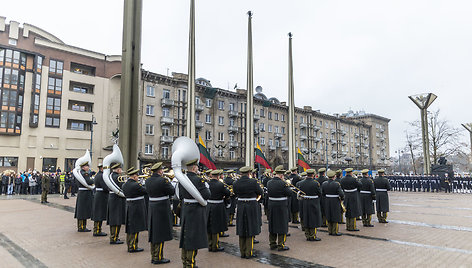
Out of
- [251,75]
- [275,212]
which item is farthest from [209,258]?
[251,75]

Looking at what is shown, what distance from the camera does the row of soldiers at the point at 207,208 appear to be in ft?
21.1

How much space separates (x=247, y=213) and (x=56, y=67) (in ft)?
142

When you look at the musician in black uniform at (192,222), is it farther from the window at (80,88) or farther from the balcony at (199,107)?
the window at (80,88)

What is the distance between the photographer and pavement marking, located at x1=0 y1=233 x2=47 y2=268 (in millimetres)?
6762

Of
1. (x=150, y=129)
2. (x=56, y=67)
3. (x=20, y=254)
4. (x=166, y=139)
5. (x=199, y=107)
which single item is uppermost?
(x=56, y=67)

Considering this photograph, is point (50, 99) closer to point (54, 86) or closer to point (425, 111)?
point (54, 86)

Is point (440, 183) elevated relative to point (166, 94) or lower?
lower

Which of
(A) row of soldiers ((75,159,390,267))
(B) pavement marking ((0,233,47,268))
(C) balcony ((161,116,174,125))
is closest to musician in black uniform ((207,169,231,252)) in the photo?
(A) row of soldiers ((75,159,390,267))

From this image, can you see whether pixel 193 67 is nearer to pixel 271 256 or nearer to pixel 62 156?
pixel 271 256

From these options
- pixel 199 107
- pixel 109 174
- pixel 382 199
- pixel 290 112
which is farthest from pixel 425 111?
pixel 109 174

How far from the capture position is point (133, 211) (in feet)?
24.8

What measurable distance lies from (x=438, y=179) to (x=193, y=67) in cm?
2570

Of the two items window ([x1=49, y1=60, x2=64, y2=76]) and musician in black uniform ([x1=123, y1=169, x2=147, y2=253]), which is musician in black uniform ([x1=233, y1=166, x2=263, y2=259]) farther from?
window ([x1=49, y1=60, x2=64, y2=76])

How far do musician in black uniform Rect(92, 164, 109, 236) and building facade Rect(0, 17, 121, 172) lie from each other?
91.2 ft
